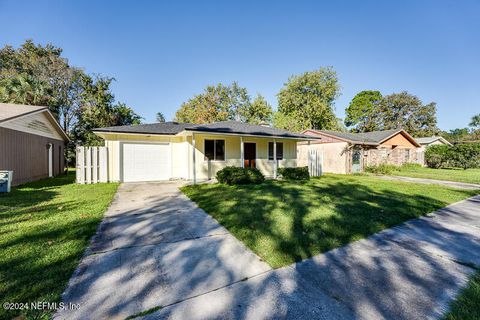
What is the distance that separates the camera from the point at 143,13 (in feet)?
35.1

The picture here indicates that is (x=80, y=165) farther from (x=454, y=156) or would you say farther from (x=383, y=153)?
(x=454, y=156)

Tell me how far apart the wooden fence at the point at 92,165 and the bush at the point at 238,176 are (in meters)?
5.54

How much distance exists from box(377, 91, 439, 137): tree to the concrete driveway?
48181 mm

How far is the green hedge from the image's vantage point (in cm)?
1973

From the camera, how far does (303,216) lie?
16.3 ft

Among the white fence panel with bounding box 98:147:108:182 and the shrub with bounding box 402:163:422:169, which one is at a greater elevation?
the white fence panel with bounding box 98:147:108:182

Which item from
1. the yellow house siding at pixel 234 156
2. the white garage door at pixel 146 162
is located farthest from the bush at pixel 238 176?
the white garage door at pixel 146 162

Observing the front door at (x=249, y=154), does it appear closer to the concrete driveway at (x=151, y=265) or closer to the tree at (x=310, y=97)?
the concrete driveway at (x=151, y=265)

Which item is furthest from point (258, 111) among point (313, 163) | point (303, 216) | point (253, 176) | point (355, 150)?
point (303, 216)

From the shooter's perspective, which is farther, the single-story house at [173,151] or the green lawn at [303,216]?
the single-story house at [173,151]

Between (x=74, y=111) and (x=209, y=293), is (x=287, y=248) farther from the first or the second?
(x=74, y=111)

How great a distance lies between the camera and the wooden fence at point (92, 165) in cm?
988

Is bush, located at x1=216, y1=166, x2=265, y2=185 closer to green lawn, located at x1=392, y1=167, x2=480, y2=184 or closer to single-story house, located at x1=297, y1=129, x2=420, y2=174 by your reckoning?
single-story house, located at x1=297, y1=129, x2=420, y2=174

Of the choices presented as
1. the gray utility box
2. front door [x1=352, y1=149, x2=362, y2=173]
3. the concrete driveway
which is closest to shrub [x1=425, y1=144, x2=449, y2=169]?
front door [x1=352, y1=149, x2=362, y2=173]
